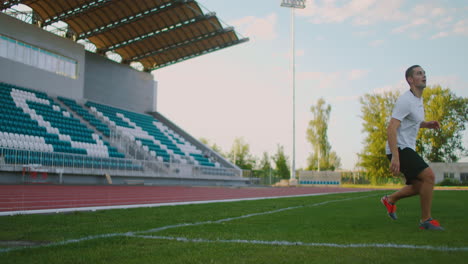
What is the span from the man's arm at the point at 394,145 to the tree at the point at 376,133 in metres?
42.4

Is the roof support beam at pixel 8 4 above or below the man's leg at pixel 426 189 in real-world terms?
above

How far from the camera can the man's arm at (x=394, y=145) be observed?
4344 mm

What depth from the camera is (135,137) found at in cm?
2631

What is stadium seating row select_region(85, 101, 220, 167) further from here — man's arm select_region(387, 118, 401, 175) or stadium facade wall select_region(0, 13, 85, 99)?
man's arm select_region(387, 118, 401, 175)

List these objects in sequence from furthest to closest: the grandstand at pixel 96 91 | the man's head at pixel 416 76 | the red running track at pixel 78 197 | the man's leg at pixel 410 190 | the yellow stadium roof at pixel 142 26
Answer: the yellow stadium roof at pixel 142 26 < the grandstand at pixel 96 91 < the red running track at pixel 78 197 < the man's head at pixel 416 76 < the man's leg at pixel 410 190

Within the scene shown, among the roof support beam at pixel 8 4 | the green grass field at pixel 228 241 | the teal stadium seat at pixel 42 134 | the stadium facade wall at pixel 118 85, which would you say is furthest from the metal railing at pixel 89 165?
the green grass field at pixel 228 241

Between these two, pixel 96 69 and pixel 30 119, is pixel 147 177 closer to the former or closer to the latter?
pixel 30 119

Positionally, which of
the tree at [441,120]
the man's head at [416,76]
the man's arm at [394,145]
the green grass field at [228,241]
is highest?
the tree at [441,120]

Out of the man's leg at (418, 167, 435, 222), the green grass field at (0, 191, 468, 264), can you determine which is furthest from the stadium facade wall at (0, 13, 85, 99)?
the man's leg at (418, 167, 435, 222)

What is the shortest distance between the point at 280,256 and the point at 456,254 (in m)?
1.23

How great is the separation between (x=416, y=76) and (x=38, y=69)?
79.6ft

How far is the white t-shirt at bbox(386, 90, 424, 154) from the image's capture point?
4.63m

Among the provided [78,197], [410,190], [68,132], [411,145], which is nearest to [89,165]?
[68,132]

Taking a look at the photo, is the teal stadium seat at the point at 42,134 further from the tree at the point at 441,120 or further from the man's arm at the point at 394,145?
the tree at the point at 441,120
